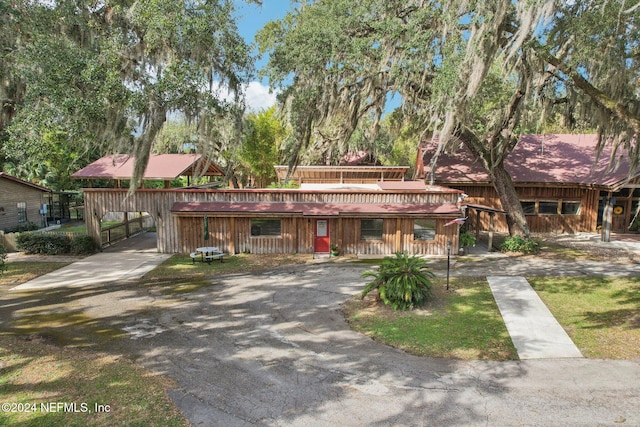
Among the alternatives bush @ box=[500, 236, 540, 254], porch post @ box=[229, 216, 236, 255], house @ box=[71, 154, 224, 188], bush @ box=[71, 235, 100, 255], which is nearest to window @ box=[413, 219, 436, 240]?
bush @ box=[500, 236, 540, 254]

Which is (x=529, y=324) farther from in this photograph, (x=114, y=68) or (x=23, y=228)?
(x=23, y=228)

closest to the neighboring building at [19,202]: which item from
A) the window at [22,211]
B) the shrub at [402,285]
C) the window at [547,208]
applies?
the window at [22,211]

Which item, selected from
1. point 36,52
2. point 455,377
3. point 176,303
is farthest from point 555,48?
point 36,52

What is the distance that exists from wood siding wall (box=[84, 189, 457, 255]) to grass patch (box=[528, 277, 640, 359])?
226 inches

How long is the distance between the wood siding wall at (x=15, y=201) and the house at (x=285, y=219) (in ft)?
29.8

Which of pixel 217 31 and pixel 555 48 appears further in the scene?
pixel 217 31

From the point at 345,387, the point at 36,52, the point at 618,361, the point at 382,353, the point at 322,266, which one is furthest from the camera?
the point at 322,266

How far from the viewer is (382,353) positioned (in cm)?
824

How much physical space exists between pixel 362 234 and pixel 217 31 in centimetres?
1019

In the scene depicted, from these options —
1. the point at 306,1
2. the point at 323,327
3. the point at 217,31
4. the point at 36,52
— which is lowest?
the point at 323,327

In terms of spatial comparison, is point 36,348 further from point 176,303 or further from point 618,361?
point 618,361

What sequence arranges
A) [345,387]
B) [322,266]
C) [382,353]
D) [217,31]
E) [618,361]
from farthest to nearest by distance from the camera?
[322,266]
[217,31]
[382,353]
[618,361]
[345,387]

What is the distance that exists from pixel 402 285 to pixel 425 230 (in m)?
7.74

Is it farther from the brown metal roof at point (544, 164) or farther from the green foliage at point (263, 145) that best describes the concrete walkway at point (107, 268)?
the brown metal roof at point (544, 164)
